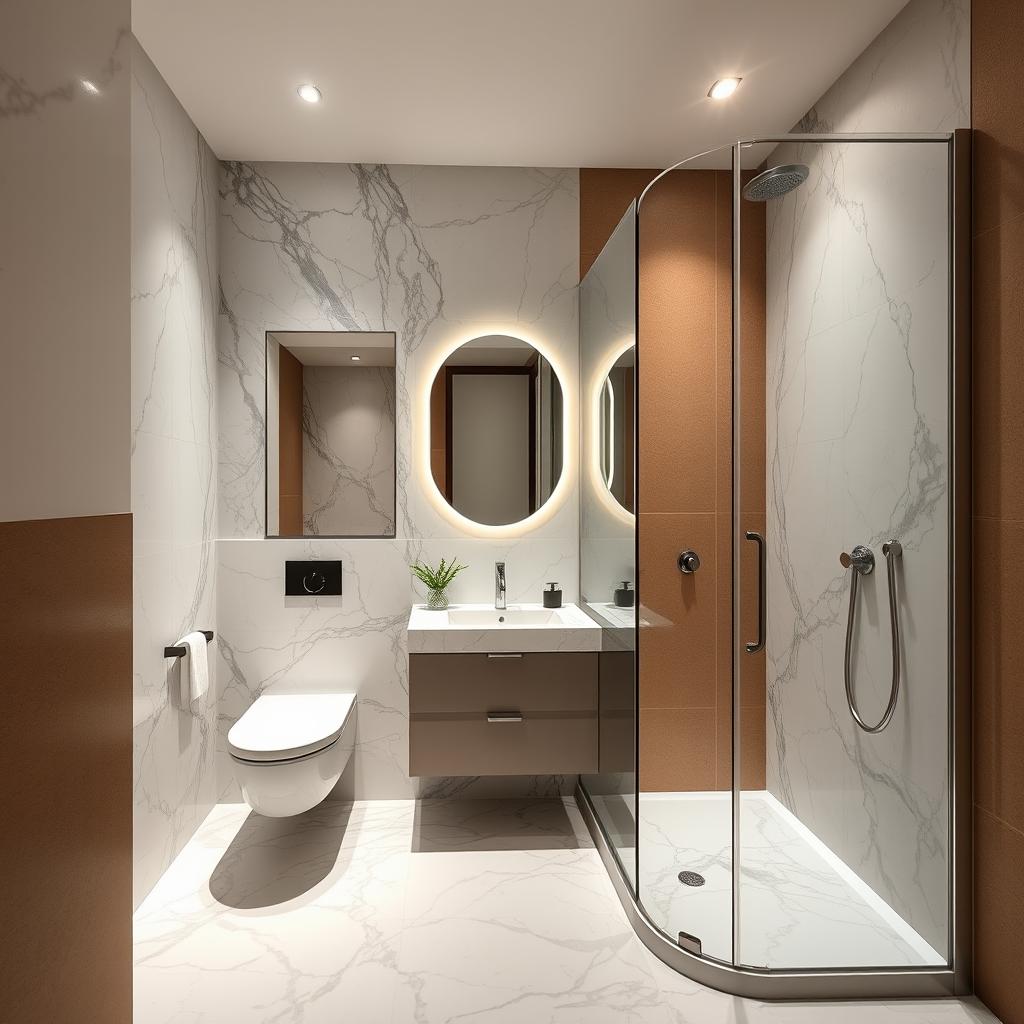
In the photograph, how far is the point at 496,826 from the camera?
2.58 meters

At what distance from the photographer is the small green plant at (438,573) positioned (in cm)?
271

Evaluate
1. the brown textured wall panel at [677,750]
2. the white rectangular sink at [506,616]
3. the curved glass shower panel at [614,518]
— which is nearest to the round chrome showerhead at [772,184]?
the curved glass shower panel at [614,518]

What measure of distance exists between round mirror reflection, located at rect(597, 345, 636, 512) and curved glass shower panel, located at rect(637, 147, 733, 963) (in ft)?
0.29

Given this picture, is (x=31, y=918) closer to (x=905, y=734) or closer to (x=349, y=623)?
(x=905, y=734)

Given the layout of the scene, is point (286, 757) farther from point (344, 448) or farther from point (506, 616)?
point (344, 448)

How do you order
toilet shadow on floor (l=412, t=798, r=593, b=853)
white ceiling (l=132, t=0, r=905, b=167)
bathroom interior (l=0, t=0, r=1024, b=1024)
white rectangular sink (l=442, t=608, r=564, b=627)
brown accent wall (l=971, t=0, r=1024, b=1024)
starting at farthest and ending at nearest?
white rectangular sink (l=442, t=608, r=564, b=627) < toilet shadow on floor (l=412, t=798, r=593, b=853) < white ceiling (l=132, t=0, r=905, b=167) < brown accent wall (l=971, t=0, r=1024, b=1024) < bathroom interior (l=0, t=0, r=1024, b=1024)

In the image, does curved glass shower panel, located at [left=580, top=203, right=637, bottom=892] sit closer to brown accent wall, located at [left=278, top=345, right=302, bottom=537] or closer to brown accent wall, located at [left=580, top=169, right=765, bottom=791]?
brown accent wall, located at [left=580, top=169, right=765, bottom=791]

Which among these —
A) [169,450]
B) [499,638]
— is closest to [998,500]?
[499,638]

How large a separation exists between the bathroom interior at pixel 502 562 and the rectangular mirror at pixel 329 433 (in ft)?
0.05

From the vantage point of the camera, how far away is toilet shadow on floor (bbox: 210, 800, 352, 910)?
6.95ft

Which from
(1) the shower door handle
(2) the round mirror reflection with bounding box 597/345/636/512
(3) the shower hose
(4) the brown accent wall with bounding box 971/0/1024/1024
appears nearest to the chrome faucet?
(2) the round mirror reflection with bounding box 597/345/636/512

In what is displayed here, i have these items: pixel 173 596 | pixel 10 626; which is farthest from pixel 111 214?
pixel 173 596

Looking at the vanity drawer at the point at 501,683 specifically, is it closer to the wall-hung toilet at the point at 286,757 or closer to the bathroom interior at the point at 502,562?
the bathroom interior at the point at 502,562

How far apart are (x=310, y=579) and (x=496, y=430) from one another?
96cm
